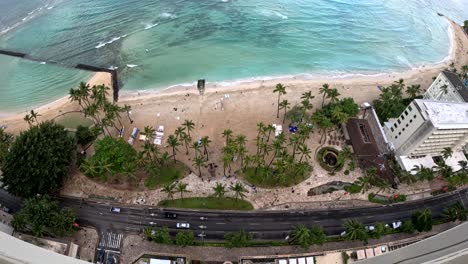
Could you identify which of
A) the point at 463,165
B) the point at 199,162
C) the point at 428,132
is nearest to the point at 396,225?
the point at 428,132

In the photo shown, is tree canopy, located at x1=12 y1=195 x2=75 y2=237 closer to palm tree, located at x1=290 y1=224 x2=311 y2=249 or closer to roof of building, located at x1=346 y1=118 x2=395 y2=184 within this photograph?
palm tree, located at x1=290 y1=224 x2=311 y2=249

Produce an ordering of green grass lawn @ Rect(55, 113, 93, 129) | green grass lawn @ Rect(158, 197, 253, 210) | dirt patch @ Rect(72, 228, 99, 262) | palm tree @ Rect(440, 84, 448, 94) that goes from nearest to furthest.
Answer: dirt patch @ Rect(72, 228, 99, 262) < green grass lawn @ Rect(158, 197, 253, 210) < palm tree @ Rect(440, 84, 448, 94) < green grass lawn @ Rect(55, 113, 93, 129)

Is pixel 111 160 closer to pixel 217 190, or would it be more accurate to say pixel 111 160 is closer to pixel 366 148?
pixel 217 190

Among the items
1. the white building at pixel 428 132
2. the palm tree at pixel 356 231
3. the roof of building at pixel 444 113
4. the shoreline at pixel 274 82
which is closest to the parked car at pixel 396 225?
the palm tree at pixel 356 231

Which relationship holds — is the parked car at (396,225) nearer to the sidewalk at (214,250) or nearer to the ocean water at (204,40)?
the sidewalk at (214,250)

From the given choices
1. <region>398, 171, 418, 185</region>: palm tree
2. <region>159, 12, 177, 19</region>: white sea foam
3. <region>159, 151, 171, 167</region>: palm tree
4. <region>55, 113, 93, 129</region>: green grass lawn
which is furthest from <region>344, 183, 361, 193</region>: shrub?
<region>159, 12, 177, 19</region>: white sea foam

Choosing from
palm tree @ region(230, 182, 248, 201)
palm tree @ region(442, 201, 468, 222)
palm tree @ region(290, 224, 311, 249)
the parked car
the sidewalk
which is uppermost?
palm tree @ region(230, 182, 248, 201)
